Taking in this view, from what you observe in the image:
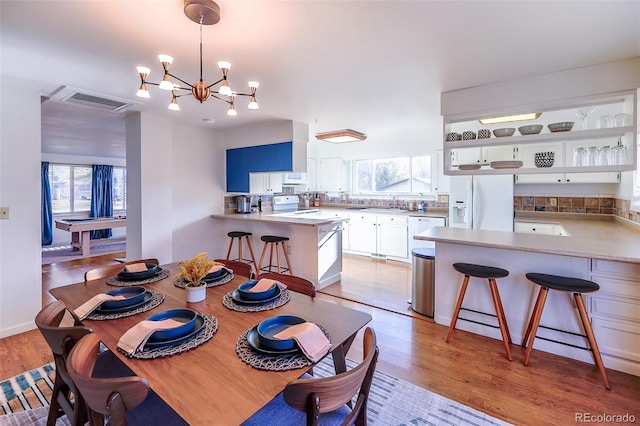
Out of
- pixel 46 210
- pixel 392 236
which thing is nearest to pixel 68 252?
pixel 46 210

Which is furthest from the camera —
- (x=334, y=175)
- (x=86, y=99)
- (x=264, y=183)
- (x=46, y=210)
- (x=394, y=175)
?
(x=46, y=210)

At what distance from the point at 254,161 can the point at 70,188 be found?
20.9 feet

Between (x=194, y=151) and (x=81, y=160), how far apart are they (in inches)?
212

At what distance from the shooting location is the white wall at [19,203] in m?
2.73

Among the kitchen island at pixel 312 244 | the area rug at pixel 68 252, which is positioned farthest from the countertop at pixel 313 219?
the area rug at pixel 68 252

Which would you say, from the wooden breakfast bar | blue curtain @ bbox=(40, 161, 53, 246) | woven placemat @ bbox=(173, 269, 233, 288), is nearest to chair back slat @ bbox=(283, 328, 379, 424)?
woven placemat @ bbox=(173, 269, 233, 288)

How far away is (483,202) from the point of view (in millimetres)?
4430

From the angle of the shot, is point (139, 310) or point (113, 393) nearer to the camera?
point (113, 393)

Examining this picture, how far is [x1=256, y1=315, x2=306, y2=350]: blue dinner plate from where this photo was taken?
116cm

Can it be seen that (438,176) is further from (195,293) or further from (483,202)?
(195,293)

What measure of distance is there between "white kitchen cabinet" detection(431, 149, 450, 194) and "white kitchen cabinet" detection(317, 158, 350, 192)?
1.91 meters

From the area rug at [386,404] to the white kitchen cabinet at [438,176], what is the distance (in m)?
3.93

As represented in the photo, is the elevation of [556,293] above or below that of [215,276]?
below

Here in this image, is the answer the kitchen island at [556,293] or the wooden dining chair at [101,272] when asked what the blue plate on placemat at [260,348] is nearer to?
the wooden dining chair at [101,272]
